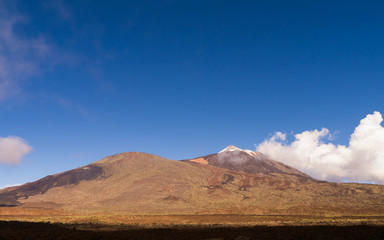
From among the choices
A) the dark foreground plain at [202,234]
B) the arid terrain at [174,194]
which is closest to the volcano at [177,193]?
the arid terrain at [174,194]

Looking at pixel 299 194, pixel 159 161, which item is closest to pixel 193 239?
pixel 299 194

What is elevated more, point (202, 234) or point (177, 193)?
point (177, 193)

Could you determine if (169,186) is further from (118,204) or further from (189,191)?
(118,204)

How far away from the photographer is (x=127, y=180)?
14812cm

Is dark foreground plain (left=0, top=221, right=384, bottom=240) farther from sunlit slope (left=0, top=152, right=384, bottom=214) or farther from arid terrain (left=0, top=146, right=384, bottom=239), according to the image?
sunlit slope (left=0, top=152, right=384, bottom=214)

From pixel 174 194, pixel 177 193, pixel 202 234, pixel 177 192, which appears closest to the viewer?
pixel 202 234

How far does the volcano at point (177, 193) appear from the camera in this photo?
93.2m

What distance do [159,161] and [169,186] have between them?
1689 inches

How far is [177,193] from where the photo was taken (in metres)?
124

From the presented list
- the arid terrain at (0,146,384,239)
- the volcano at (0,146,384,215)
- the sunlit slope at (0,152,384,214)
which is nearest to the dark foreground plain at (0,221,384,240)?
the arid terrain at (0,146,384,239)

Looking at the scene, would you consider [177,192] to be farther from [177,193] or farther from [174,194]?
[174,194]

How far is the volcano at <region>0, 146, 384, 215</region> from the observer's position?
9319 cm

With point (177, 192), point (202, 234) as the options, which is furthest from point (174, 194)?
point (202, 234)

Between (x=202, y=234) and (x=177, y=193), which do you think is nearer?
(x=202, y=234)
